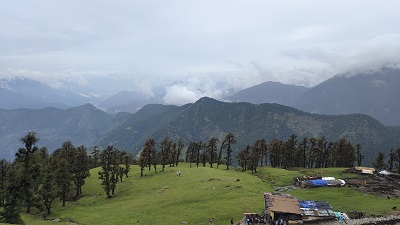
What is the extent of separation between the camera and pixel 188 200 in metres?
84.0

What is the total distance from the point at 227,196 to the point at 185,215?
1632 centimetres

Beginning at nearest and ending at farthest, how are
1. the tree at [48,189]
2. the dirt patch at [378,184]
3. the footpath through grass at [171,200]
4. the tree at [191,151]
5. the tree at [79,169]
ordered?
the footpath through grass at [171,200], the tree at [48,189], the dirt patch at [378,184], the tree at [79,169], the tree at [191,151]

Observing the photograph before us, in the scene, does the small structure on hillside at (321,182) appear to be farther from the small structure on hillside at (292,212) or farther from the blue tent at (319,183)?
the small structure on hillside at (292,212)

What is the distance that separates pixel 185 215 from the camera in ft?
237

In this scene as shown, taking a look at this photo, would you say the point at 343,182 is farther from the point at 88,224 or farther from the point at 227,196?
the point at 88,224

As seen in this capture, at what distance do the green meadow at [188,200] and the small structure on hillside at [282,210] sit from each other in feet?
18.2

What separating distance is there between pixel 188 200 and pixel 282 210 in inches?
1094

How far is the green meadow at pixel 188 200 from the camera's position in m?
72.4

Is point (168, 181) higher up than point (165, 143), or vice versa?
point (165, 143)

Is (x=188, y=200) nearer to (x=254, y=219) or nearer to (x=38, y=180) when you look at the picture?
(x=254, y=219)

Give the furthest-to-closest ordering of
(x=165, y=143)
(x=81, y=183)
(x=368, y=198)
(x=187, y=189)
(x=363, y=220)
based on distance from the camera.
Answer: (x=165, y=143)
(x=81, y=183)
(x=187, y=189)
(x=368, y=198)
(x=363, y=220)

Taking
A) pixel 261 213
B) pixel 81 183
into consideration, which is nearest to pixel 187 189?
pixel 261 213

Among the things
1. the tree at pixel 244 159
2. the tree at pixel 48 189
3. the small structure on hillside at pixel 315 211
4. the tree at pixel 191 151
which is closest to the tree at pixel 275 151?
the tree at pixel 244 159

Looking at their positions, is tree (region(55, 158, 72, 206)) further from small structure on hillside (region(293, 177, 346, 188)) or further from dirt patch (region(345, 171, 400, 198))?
dirt patch (region(345, 171, 400, 198))
